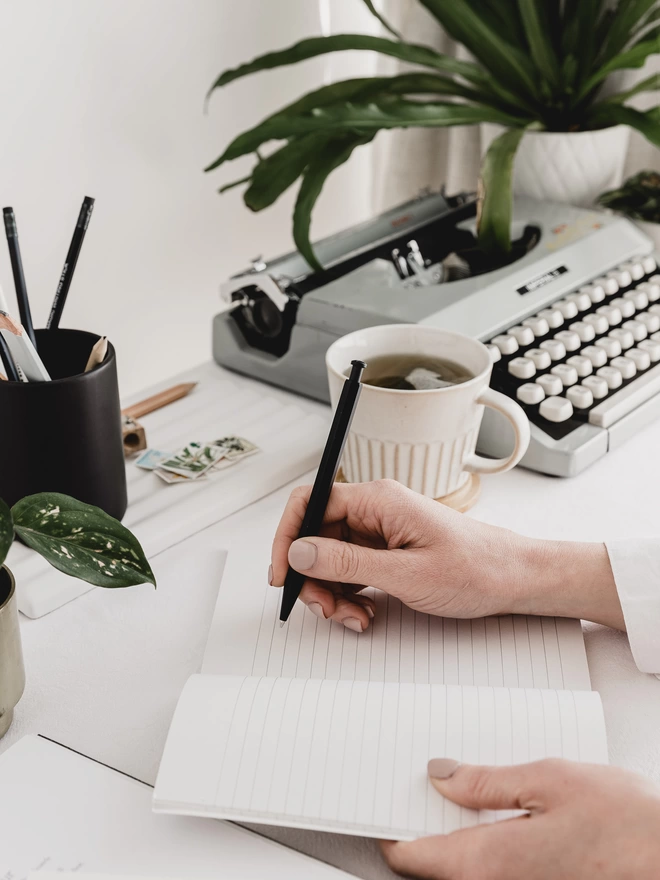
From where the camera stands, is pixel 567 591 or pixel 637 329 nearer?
pixel 567 591

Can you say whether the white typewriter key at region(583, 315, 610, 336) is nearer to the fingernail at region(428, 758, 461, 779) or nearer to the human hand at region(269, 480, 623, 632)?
the human hand at region(269, 480, 623, 632)

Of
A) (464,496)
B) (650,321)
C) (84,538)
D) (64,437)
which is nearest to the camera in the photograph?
(84,538)

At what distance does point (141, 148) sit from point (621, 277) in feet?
2.20

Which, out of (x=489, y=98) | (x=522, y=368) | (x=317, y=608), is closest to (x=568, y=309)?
(x=522, y=368)

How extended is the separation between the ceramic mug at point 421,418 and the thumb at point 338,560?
15 centimetres

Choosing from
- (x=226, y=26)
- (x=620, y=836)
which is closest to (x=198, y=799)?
(x=620, y=836)

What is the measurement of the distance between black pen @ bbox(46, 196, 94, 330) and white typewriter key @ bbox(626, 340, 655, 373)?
55 centimetres

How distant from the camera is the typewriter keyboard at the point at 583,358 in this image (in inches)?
32.9

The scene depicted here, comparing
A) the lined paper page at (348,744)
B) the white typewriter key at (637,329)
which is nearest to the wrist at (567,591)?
the lined paper page at (348,744)

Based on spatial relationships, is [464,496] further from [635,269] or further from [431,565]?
[635,269]

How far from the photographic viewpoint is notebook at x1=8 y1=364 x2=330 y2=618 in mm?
676

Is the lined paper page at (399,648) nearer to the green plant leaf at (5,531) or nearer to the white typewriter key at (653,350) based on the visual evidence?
the green plant leaf at (5,531)

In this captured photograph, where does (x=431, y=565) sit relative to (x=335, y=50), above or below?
below

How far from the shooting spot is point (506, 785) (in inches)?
17.2
